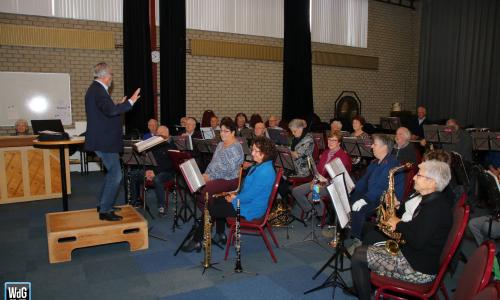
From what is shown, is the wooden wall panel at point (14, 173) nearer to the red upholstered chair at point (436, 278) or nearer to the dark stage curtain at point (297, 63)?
the red upholstered chair at point (436, 278)

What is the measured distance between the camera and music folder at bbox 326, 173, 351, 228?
127 inches

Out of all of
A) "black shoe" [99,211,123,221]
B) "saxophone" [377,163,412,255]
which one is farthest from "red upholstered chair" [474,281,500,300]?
"black shoe" [99,211,123,221]

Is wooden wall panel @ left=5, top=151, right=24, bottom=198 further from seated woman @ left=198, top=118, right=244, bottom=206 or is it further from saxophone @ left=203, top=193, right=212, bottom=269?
saxophone @ left=203, top=193, right=212, bottom=269

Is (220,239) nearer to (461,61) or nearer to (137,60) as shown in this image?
(137,60)

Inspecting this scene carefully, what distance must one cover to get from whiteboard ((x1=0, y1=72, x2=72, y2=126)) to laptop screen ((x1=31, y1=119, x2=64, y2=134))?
1.92ft

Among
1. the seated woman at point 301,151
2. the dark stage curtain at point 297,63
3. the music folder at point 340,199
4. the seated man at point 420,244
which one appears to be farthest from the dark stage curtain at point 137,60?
the seated man at point 420,244

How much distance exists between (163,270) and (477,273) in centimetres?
309

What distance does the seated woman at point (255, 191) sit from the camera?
13.6 feet

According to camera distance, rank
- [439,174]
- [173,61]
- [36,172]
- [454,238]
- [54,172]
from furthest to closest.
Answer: [173,61], [54,172], [36,172], [439,174], [454,238]

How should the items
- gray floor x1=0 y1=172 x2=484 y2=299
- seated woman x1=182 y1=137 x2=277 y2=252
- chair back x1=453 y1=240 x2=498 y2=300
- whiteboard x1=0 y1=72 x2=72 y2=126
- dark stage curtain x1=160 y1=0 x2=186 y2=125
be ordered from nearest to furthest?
1. chair back x1=453 y1=240 x2=498 y2=300
2. gray floor x1=0 y1=172 x2=484 y2=299
3. seated woman x1=182 y1=137 x2=277 y2=252
4. whiteboard x1=0 y1=72 x2=72 y2=126
5. dark stage curtain x1=160 y1=0 x2=186 y2=125

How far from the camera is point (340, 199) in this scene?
333 cm

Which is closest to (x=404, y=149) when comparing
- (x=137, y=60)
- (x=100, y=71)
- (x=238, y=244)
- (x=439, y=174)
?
(x=439, y=174)

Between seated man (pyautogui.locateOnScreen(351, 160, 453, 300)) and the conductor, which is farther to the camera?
the conductor

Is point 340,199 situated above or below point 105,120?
below
